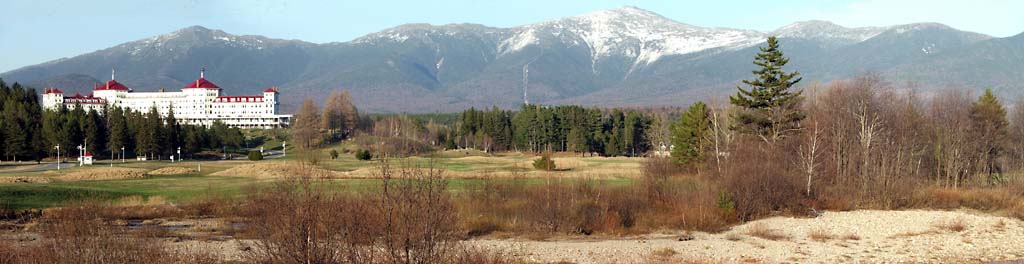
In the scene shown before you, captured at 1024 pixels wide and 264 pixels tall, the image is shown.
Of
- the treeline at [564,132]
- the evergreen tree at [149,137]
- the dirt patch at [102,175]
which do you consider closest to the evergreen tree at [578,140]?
the treeline at [564,132]

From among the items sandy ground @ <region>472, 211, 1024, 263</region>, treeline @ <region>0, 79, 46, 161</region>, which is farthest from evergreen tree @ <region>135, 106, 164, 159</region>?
sandy ground @ <region>472, 211, 1024, 263</region>

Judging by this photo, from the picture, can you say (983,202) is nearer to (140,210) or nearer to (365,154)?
(140,210)

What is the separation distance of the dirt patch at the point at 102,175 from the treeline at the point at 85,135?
2635 centimetres

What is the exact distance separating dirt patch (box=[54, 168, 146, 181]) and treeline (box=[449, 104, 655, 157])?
58866 millimetres

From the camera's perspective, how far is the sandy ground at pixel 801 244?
23125 millimetres

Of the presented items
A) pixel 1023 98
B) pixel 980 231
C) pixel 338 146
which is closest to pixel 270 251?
pixel 980 231

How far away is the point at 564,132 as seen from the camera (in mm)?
114562

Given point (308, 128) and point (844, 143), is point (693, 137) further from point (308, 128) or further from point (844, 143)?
point (308, 128)

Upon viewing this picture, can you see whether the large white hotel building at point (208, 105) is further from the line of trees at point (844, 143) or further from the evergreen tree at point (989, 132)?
the evergreen tree at point (989, 132)

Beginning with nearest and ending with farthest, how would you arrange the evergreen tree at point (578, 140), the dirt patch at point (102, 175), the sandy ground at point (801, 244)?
the sandy ground at point (801, 244), the dirt patch at point (102, 175), the evergreen tree at point (578, 140)

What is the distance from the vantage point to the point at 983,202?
4066cm

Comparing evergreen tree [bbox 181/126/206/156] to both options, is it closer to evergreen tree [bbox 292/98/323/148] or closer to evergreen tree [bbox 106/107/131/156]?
evergreen tree [bbox 106/107/131/156]

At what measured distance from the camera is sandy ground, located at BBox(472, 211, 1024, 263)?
23359 millimetres

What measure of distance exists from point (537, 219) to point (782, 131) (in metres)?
24.1
